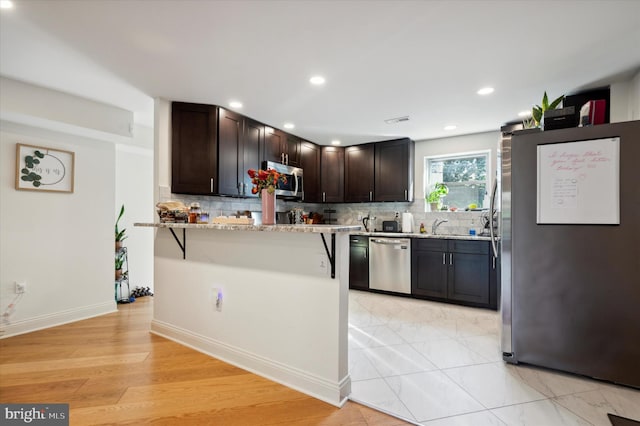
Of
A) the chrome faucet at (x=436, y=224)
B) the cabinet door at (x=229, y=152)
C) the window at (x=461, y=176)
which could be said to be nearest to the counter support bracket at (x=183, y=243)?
the cabinet door at (x=229, y=152)

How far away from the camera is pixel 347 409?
173 cm

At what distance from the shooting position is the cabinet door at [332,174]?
5.04 meters

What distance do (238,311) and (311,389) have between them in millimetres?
786

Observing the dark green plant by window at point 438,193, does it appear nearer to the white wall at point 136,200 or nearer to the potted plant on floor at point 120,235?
the white wall at point 136,200

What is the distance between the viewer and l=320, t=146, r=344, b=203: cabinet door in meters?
5.04

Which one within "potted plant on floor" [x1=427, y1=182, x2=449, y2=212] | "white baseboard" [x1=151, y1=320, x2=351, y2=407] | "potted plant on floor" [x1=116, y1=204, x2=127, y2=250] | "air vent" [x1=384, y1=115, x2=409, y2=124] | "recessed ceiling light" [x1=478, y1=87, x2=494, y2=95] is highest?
"recessed ceiling light" [x1=478, y1=87, x2=494, y2=95]

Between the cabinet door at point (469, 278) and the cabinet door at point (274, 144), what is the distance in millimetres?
2707

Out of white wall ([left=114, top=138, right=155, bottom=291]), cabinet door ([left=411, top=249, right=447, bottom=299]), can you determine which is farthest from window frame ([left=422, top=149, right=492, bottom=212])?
white wall ([left=114, top=138, right=155, bottom=291])

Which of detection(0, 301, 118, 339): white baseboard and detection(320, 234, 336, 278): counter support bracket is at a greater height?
detection(320, 234, 336, 278): counter support bracket

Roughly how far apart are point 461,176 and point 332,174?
6.72 feet

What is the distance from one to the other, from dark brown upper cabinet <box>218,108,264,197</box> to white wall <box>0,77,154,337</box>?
4.01ft

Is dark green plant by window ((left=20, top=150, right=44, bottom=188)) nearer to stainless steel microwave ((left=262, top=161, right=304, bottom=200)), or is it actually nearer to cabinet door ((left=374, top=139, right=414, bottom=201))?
stainless steel microwave ((left=262, top=161, right=304, bottom=200))

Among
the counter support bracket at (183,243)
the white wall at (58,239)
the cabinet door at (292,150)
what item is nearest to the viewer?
the counter support bracket at (183,243)

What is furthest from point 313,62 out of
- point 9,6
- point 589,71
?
point 589,71
